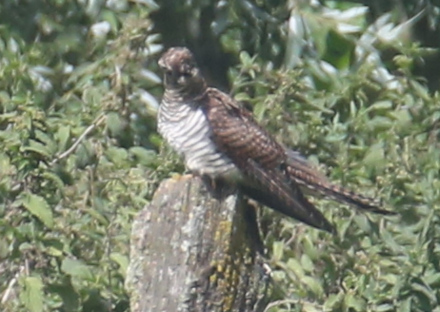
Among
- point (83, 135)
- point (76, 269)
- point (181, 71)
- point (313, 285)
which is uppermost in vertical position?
point (181, 71)

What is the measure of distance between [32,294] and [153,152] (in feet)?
3.62

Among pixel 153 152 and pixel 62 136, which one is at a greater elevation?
pixel 62 136

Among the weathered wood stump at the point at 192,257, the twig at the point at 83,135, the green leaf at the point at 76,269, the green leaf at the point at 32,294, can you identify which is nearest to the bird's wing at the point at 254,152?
the twig at the point at 83,135

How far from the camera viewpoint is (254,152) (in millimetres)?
5641

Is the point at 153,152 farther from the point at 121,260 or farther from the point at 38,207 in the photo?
the point at 38,207

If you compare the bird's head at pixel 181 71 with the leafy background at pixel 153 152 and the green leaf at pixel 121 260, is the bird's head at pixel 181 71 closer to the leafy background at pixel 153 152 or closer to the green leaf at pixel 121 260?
the leafy background at pixel 153 152

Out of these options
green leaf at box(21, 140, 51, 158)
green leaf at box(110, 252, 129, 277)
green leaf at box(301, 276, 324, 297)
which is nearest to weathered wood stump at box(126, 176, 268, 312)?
green leaf at box(21, 140, 51, 158)

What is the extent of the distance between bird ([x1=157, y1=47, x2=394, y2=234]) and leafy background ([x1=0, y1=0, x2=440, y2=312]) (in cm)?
20

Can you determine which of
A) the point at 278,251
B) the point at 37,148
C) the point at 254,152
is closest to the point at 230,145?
the point at 254,152

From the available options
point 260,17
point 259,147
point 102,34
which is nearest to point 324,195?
point 259,147

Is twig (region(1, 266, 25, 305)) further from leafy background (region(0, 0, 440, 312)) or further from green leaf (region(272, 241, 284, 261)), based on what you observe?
green leaf (region(272, 241, 284, 261))

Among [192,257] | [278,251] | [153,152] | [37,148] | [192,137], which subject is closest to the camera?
[192,257]

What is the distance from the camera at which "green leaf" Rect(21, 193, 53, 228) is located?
514 cm

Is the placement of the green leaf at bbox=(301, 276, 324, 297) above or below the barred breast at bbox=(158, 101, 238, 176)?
below
